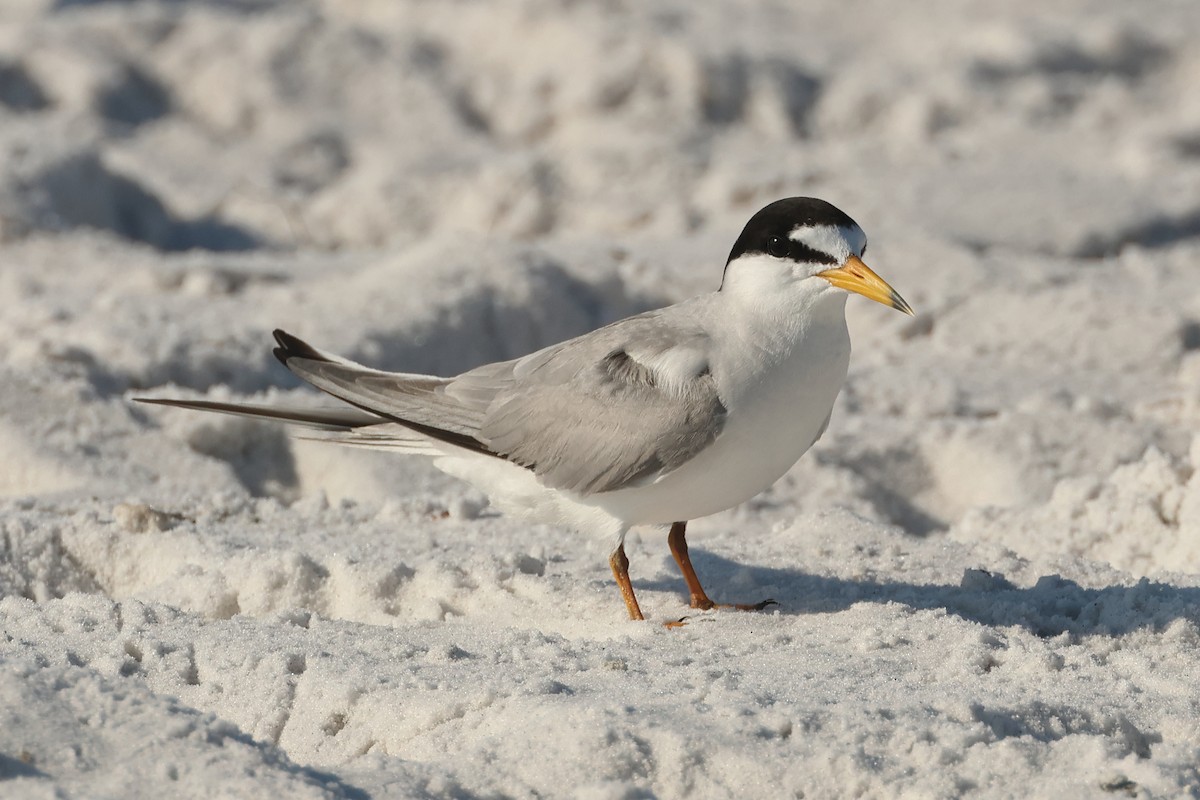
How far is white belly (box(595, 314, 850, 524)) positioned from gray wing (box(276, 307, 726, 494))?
0.14 ft

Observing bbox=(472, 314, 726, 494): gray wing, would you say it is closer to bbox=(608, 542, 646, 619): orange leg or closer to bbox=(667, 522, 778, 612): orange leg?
bbox=(608, 542, 646, 619): orange leg

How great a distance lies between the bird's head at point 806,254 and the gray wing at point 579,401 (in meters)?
0.21

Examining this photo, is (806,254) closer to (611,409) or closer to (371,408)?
(611,409)

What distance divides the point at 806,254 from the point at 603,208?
4.06m

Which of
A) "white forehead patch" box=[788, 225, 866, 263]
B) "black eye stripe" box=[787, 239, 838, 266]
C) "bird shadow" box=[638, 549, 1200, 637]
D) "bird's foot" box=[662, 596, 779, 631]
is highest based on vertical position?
"white forehead patch" box=[788, 225, 866, 263]

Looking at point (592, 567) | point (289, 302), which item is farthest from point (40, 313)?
point (592, 567)

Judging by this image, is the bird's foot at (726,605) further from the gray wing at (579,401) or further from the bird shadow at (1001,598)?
the gray wing at (579,401)

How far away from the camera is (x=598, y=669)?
2.93 m

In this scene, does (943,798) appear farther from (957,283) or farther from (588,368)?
(957,283)

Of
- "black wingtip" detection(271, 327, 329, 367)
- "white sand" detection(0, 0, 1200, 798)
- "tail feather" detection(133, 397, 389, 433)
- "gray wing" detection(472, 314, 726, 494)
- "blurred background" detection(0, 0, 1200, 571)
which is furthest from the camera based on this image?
"blurred background" detection(0, 0, 1200, 571)

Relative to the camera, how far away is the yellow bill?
10.7 feet

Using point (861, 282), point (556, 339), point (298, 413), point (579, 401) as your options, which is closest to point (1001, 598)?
point (861, 282)

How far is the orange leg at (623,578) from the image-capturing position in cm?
339

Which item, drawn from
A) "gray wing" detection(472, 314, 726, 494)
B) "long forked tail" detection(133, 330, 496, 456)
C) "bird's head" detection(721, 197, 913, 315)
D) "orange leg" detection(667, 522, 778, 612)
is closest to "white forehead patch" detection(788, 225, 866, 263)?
"bird's head" detection(721, 197, 913, 315)
